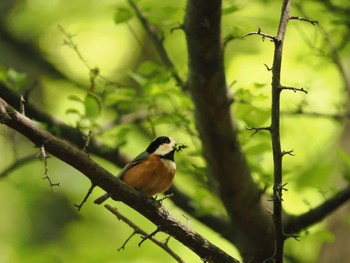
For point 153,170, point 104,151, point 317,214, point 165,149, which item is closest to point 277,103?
point 153,170

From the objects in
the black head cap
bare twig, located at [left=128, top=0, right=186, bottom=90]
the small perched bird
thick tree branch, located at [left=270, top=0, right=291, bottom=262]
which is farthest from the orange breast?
Result: thick tree branch, located at [left=270, top=0, right=291, bottom=262]

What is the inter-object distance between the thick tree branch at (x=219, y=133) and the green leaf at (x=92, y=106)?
678 millimetres

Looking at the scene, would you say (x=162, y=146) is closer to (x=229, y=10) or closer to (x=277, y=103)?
(x=229, y=10)

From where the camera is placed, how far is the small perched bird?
4.46 metres

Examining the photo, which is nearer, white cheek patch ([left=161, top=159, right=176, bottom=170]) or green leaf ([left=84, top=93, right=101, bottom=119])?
white cheek patch ([left=161, top=159, right=176, bottom=170])

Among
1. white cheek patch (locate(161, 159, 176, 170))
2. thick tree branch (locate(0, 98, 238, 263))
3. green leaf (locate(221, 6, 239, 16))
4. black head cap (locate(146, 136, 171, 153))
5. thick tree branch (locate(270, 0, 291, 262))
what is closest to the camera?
thick tree branch (locate(0, 98, 238, 263))

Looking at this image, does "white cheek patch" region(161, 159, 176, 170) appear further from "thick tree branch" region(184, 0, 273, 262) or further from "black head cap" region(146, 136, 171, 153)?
"thick tree branch" region(184, 0, 273, 262)

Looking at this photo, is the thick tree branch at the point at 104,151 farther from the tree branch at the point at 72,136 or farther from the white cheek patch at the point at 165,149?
the white cheek patch at the point at 165,149

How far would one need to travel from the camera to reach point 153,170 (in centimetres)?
452

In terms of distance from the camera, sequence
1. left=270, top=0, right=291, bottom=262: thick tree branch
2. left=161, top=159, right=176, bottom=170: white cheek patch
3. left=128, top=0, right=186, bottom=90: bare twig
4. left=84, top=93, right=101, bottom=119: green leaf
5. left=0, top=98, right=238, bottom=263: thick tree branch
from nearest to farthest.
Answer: left=0, top=98, right=238, bottom=263: thick tree branch → left=270, top=0, right=291, bottom=262: thick tree branch → left=161, top=159, right=176, bottom=170: white cheek patch → left=84, top=93, right=101, bottom=119: green leaf → left=128, top=0, right=186, bottom=90: bare twig

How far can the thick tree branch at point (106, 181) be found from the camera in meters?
2.88

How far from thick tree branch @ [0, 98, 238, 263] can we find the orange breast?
846mm

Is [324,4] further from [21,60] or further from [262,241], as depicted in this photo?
[21,60]

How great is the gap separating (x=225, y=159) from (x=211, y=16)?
1241 millimetres
